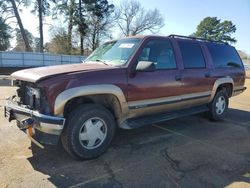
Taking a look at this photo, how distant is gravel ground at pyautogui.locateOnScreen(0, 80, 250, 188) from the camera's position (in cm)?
346

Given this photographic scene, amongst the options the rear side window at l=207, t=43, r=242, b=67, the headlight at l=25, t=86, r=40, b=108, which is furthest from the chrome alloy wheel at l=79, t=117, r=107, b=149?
the rear side window at l=207, t=43, r=242, b=67

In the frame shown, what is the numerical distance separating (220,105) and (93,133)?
4123mm

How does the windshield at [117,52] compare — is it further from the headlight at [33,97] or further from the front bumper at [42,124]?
the front bumper at [42,124]

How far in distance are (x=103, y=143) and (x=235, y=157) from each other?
2217mm

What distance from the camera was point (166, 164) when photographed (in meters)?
4.00

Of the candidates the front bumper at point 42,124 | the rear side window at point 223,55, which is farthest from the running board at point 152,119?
the rear side window at point 223,55

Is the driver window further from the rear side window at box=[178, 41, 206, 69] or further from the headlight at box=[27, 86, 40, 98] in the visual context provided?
the headlight at box=[27, 86, 40, 98]

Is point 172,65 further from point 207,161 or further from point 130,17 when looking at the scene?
point 130,17

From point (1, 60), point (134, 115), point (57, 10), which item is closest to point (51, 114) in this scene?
point (134, 115)

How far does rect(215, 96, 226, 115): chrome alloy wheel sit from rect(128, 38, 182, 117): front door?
189cm

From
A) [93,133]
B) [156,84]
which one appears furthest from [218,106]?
[93,133]

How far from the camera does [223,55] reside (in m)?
6.83

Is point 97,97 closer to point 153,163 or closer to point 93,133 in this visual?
point 93,133

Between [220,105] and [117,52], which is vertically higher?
[117,52]
